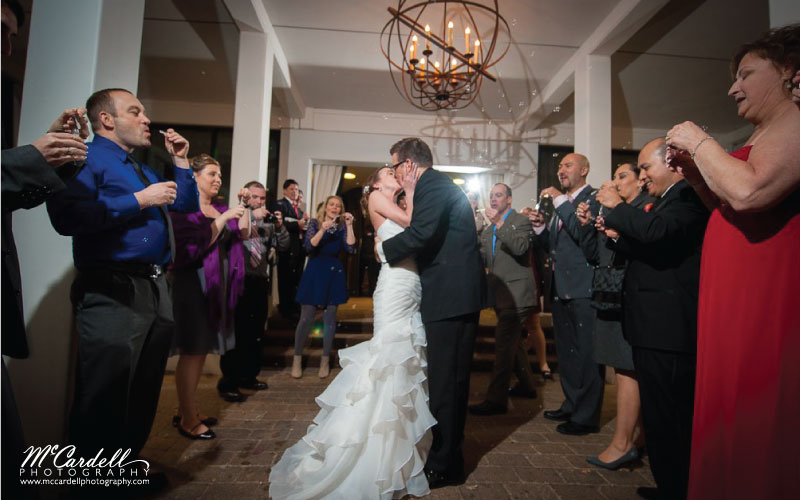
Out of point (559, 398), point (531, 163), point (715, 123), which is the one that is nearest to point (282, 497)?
point (559, 398)

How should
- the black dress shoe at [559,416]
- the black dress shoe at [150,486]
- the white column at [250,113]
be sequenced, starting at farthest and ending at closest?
the white column at [250,113]
the black dress shoe at [559,416]
the black dress shoe at [150,486]

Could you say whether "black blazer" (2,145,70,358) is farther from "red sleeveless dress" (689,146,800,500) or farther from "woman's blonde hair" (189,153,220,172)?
"red sleeveless dress" (689,146,800,500)

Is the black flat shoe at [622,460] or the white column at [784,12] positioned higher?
the white column at [784,12]

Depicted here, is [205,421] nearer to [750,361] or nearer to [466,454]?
[466,454]

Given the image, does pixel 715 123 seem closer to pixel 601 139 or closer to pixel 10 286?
pixel 601 139

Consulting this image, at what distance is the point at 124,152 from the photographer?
2.02 meters

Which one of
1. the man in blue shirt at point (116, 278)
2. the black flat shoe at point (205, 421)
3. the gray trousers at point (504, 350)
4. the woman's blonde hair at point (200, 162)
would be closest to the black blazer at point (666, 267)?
the gray trousers at point (504, 350)

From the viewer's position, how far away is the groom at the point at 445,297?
6.94 feet

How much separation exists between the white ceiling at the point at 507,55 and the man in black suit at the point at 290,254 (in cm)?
230

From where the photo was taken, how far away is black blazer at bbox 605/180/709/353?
1755 mm

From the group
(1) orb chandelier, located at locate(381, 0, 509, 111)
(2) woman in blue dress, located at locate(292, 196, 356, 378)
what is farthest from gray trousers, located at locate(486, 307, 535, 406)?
(1) orb chandelier, located at locate(381, 0, 509, 111)

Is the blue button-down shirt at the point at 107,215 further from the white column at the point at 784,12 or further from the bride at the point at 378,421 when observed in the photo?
the white column at the point at 784,12

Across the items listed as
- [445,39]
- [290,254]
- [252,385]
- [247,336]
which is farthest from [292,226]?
[445,39]

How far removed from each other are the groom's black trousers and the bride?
0.06 meters
